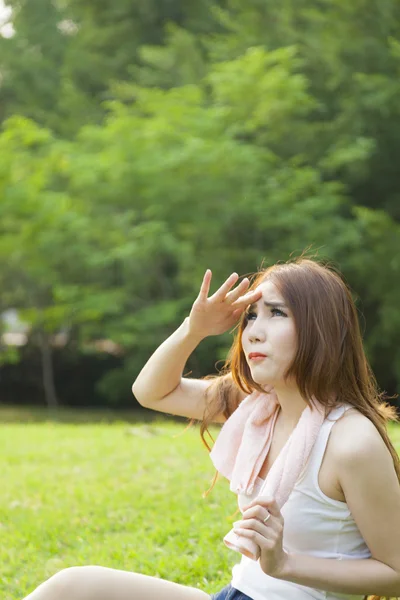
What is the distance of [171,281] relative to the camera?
16.3 metres

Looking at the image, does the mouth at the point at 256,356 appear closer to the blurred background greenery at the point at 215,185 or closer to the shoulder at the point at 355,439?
the shoulder at the point at 355,439

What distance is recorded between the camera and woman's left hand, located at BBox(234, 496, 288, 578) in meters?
1.54

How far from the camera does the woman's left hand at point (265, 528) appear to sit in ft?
5.07

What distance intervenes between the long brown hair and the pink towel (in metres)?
0.06

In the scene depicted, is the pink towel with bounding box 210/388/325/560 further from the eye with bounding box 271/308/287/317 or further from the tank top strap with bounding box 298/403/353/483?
the eye with bounding box 271/308/287/317

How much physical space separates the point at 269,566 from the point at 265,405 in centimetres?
45

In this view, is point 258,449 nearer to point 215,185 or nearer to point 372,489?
point 372,489

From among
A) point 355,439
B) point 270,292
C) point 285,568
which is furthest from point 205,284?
point 285,568

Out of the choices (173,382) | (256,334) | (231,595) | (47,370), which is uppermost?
(256,334)

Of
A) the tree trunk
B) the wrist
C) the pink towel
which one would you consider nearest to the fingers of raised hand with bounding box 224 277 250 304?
the pink towel

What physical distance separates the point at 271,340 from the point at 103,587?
64 cm

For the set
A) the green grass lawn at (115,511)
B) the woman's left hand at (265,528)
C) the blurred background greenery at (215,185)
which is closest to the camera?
the woman's left hand at (265,528)

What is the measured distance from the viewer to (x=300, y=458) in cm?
167

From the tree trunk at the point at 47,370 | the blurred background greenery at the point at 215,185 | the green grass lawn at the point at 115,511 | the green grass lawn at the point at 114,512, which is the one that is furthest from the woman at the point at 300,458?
the tree trunk at the point at 47,370
